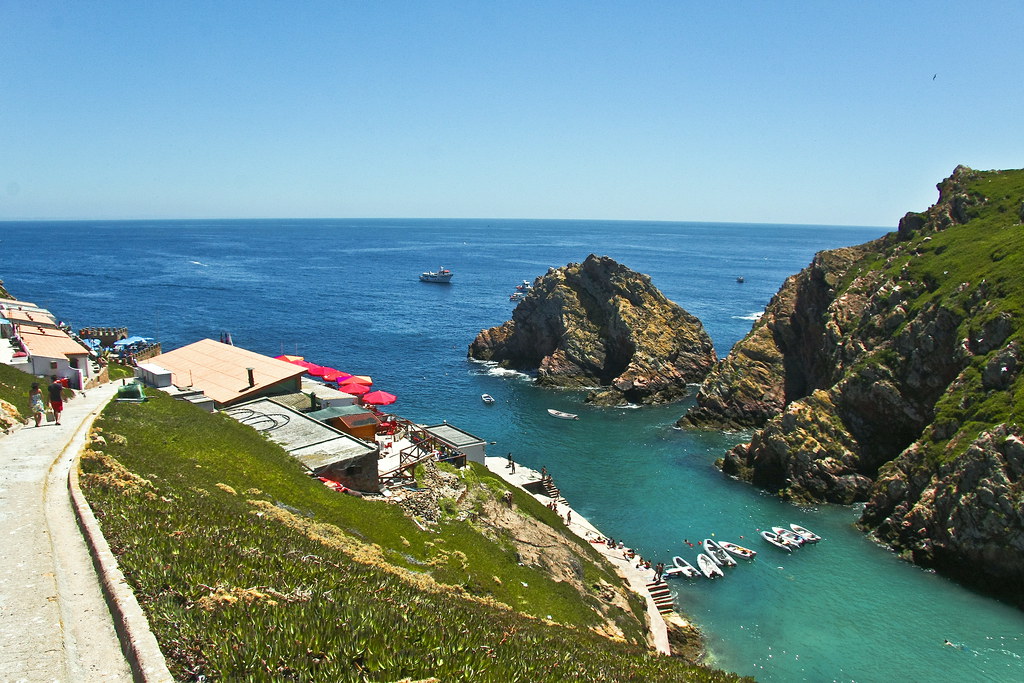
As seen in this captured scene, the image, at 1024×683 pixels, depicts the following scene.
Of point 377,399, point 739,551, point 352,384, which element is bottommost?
point 739,551

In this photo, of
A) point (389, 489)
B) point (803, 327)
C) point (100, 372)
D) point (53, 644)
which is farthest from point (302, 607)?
point (803, 327)

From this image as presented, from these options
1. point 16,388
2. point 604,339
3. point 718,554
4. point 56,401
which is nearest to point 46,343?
point 16,388

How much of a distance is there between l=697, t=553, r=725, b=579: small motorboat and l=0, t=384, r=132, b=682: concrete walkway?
3657 centimetres

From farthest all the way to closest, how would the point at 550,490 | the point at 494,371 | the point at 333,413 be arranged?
the point at 494,371 → the point at 550,490 → the point at 333,413

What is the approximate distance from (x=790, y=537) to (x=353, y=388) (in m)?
41.4

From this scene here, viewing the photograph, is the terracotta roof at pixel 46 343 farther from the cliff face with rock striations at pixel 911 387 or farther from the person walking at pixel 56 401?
the cliff face with rock striations at pixel 911 387

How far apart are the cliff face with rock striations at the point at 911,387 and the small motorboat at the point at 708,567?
538 inches

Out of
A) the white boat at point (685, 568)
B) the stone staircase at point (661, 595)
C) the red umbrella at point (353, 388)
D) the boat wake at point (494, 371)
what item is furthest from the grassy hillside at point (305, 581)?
the boat wake at point (494, 371)

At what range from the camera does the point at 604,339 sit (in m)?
94.2

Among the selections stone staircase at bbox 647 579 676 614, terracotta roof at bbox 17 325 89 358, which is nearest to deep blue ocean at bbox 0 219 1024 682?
stone staircase at bbox 647 579 676 614

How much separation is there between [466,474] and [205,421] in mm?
13688

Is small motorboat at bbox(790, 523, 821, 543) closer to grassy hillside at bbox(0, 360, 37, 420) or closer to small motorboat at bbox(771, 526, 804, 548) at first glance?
A: small motorboat at bbox(771, 526, 804, 548)

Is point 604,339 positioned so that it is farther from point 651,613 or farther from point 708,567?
point 651,613

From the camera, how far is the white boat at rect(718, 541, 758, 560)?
45.1m
